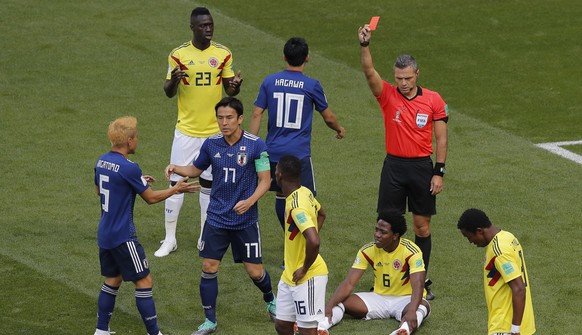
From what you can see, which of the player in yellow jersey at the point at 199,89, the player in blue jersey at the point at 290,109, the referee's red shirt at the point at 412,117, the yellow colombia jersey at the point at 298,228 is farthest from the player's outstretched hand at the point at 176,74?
the yellow colombia jersey at the point at 298,228

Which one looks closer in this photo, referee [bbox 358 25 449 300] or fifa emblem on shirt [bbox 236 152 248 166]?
fifa emblem on shirt [bbox 236 152 248 166]

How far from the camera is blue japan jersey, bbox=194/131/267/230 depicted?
446 inches

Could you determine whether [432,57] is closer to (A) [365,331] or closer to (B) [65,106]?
(B) [65,106]

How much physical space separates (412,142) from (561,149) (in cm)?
603

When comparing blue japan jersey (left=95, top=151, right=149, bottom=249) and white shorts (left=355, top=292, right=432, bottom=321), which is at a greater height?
blue japan jersey (left=95, top=151, right=149, bottom=249)

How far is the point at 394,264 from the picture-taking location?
11.7 metres

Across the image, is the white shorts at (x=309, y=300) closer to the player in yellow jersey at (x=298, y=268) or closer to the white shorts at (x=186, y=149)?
the player in yellow jersey at (x=298, y=268)

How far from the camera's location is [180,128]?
13.7 meters

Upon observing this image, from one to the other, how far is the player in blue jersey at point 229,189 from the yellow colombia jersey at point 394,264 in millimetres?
1097

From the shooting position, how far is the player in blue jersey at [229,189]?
11312 millimetres

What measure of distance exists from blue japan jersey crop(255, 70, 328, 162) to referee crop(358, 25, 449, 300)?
88 centimetres

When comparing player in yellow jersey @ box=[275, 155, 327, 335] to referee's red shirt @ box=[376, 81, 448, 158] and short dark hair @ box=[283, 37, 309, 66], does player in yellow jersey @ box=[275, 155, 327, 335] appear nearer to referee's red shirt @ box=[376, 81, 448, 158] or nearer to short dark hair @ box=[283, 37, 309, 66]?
referee's red shirt @ box=[376, 81, 448, 158]

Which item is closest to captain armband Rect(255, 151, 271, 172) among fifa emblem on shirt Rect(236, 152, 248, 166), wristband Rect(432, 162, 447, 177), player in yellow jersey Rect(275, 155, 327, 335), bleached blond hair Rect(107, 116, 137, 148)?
fifa emblem on shirt Rect(236, 152, 248, 166)

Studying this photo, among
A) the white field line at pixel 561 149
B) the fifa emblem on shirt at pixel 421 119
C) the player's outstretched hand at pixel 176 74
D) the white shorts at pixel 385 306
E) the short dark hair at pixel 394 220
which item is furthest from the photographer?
the white field line at pixel 561 149
